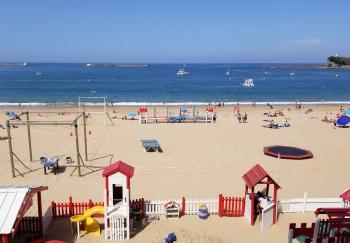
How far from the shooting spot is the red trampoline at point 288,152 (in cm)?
2181

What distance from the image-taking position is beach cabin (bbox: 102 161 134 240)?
1209 centimetres

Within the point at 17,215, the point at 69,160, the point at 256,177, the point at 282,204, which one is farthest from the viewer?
the point at 69,160

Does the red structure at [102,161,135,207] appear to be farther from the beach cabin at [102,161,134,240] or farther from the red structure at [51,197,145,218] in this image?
the red structure at [51,197,145,218]

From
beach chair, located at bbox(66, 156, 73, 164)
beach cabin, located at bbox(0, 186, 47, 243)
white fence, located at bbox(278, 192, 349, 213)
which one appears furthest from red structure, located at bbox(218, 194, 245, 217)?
beach chair, located at bbox(66, 156, 73, 164)

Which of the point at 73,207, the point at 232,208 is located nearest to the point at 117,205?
the point at 73,207

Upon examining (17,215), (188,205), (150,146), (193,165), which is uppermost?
(17,215)

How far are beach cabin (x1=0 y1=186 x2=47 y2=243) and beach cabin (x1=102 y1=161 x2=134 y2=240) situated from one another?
7.30ft

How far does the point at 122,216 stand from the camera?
12.0m

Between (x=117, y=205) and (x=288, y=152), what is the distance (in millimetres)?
13832

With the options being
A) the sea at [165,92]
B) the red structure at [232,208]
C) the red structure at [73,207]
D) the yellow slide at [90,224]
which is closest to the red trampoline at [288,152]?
the red structure at [232,208]

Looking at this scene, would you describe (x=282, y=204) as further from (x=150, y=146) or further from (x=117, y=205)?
(x=150, y=146)

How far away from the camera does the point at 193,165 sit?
2022cm

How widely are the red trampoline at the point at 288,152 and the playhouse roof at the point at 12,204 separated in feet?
50.1

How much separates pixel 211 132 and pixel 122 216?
18442mm
